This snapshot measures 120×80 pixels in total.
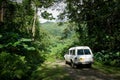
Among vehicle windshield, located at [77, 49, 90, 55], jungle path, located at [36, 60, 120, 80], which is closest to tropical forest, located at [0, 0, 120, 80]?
jungle path, located at [36, 60, 120, 80]

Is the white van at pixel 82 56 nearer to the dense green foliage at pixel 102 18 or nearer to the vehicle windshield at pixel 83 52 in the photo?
the vehicle windshield at pixel 83 52

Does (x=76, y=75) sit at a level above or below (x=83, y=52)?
below

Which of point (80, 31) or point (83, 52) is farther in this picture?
point (80, 31)

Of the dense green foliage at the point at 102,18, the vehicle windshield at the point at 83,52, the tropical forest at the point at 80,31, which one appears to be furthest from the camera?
the vehicle windshield at the point at 83,52

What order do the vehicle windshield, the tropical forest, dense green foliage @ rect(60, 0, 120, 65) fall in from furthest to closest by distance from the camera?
the vehicle windshield
dense green foliage @ rect(60, 0, 120, 65)
the tropical forest

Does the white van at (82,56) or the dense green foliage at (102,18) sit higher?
the dense green foliage at (102,18)

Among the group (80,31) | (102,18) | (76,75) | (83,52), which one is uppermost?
(102,18)

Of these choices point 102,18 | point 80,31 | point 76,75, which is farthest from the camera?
point 80,31

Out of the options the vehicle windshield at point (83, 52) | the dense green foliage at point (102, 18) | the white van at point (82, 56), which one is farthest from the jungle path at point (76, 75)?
the dense green foliage at point (102, 18)

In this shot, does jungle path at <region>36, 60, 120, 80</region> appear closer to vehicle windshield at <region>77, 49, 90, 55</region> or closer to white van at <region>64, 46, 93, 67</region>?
white van at <region>64, 46, 93, 67</region>

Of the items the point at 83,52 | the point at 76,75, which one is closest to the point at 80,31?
the point at 83,52

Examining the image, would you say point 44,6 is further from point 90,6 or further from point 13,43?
point 13,43

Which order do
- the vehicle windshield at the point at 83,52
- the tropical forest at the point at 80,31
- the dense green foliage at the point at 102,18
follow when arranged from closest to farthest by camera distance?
the tropical forest at the point at 80,31, the dense green foliage at the point at 102,18, the vehicle windshield at the point at 83,52

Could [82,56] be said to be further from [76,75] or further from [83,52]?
[76,75]
